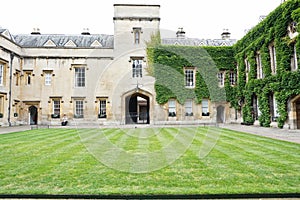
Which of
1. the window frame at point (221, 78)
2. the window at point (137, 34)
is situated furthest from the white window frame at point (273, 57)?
the window at point (137, 34)

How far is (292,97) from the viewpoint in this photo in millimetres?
16016

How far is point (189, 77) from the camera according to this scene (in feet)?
82.4

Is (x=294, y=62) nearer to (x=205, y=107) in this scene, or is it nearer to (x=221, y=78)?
(x=221, y=78)

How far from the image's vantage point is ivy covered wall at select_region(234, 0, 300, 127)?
52.0 feet

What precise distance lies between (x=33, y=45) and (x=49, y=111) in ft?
24.8

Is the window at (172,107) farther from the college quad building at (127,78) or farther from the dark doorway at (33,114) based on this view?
the dark doorway at (33,114)

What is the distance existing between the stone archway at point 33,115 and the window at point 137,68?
10942mm

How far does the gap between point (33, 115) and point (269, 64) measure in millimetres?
22773

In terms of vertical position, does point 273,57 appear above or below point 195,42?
below

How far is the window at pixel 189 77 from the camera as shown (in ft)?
82.0

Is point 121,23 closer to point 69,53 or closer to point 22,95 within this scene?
point 69,53

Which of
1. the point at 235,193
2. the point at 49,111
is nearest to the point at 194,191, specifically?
the point at 235,193

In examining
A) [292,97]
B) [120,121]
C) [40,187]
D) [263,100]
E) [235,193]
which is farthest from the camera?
[120,121]

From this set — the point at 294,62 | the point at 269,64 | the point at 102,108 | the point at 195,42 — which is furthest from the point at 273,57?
the point at 102,108
